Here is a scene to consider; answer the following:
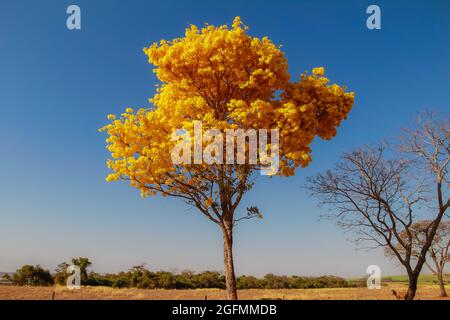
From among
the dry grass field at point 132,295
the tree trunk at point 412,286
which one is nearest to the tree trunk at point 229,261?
the dry grass field at point 132,295

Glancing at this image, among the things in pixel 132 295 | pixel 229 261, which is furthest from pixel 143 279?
pixel 229 261

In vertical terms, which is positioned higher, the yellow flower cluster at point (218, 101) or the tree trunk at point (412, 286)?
the yellow flower cluster at point (218, 101)

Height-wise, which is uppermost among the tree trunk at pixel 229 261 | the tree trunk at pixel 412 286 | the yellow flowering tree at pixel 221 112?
the yellow flowering tree at pixel 221 112

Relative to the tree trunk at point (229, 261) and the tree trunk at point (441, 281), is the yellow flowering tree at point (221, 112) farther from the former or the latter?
the tree trunk at point (441, 281)

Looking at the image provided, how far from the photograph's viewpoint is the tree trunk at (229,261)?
659 inches

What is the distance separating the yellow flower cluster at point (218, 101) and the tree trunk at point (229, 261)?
57.6 inches

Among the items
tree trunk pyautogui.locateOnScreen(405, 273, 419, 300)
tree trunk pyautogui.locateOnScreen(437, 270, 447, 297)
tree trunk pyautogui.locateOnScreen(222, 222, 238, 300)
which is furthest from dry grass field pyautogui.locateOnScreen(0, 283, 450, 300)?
tree trunk pyautogui.locateOnScreen(222, 222, 238, 300)

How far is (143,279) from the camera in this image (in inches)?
1667

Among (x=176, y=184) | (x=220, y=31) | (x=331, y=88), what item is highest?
(x=220, y=31)

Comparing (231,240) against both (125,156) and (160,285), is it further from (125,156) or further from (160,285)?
(160,285)
